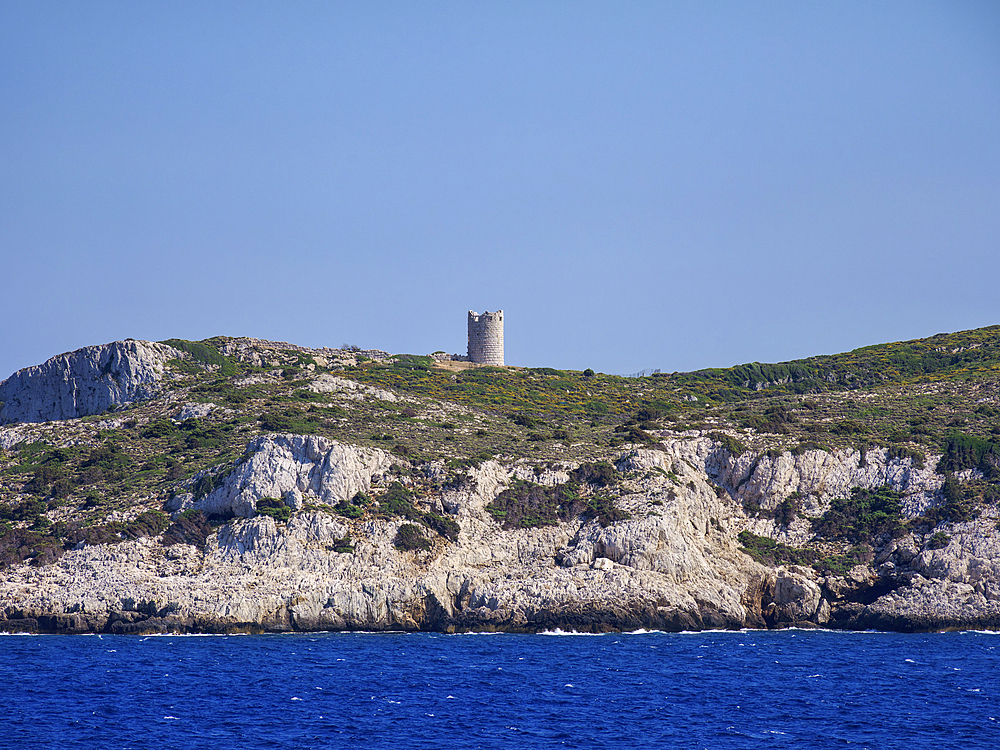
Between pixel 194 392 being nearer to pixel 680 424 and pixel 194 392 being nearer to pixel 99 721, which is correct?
pixel 680 424

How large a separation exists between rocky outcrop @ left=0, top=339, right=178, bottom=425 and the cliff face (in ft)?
86.8

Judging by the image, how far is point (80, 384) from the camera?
93.8 metres

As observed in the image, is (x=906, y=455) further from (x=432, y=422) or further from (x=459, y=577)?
(x=432, y=422)

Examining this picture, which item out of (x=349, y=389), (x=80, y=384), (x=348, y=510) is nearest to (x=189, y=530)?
(x=348, y=510)

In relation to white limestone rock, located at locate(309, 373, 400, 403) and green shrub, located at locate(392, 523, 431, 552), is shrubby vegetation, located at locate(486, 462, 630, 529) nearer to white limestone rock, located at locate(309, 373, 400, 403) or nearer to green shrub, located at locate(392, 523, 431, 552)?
green shrub, located at locate(392, 523, 431, 552)

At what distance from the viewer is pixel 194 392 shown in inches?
3656

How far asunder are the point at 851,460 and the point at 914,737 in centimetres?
3997

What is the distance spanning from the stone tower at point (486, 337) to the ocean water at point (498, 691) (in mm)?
60358

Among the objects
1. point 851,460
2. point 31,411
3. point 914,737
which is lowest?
point 914,737

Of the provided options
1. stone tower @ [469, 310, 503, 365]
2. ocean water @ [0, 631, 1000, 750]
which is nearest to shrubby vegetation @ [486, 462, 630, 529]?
ocean water @ [0, 631, 1000, 750]

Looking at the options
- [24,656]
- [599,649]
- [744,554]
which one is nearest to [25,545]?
[24,656]

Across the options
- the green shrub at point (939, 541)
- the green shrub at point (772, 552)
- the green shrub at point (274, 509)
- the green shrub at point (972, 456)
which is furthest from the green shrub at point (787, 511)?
the green shrub at point (274, 509)

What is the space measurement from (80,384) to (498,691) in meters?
59.6

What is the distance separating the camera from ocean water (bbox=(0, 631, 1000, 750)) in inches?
1554
